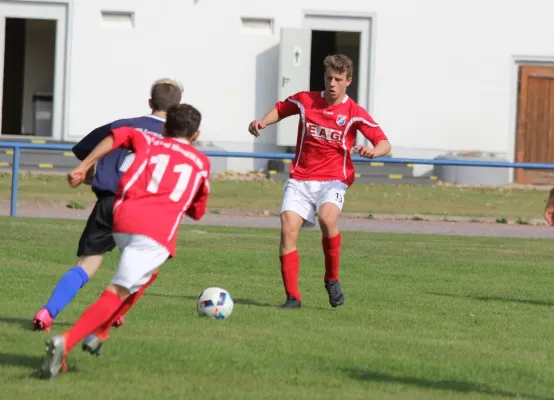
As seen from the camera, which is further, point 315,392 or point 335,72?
point 335,72

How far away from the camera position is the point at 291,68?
2666 centimetres

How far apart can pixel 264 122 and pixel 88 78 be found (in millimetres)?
17066

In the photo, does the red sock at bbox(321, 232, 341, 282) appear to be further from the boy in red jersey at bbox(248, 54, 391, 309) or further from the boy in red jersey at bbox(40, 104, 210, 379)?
the boy in red jersey at bbox(40, 104, 210, 379)

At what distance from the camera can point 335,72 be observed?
33.2 ft

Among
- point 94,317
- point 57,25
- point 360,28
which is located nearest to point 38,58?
point 57,25

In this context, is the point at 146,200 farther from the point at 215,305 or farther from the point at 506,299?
the point at 506,299

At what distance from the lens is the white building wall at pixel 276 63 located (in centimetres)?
2675

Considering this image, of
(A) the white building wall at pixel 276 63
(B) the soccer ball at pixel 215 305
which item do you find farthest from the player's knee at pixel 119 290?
(A) the white building wall at pixel 276 63

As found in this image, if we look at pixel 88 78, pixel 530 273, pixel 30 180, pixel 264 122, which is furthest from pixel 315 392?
pixel 88 78

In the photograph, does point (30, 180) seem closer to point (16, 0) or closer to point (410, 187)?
point (16, 0)

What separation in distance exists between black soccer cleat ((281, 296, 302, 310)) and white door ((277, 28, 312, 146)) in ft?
53.6

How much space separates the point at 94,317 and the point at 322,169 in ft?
12.6

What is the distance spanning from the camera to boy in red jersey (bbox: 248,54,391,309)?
10.3 m

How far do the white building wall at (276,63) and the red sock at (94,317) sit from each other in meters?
19.6
